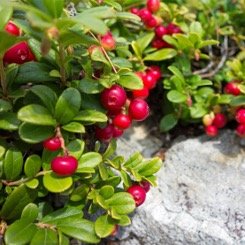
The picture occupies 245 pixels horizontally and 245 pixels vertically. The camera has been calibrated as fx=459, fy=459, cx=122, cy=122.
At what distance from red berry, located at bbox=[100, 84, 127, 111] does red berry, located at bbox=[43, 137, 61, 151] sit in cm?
29

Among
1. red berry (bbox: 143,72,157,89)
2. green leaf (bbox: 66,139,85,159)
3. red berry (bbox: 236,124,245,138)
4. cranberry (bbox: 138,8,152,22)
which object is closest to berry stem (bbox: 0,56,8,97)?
green leaf (bbox: 66,139,85,159)

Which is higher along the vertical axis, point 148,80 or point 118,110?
point 118,110

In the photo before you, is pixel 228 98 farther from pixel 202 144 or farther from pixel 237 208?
pixel 237 208

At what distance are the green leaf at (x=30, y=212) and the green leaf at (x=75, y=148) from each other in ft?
0.90

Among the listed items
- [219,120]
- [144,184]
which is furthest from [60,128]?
[219,120]

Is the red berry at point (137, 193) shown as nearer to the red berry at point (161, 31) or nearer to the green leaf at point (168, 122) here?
the green leaf at point (168, 122)

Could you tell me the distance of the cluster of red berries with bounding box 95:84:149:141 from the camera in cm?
200

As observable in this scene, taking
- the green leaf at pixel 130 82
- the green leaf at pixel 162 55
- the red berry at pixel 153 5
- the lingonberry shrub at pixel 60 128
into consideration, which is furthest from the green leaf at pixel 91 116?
the red berry at pixel 153 5

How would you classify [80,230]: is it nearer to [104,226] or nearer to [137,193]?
[104,226]

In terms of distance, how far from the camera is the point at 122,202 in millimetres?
2062

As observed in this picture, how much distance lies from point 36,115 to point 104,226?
0.61 meters

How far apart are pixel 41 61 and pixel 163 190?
102cm

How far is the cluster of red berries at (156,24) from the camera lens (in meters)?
2.90

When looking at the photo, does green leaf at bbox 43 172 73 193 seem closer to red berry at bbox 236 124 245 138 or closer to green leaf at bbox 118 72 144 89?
green leaf at bbox 118 72 144 89
